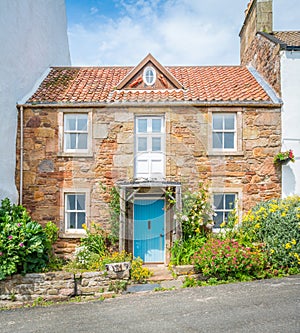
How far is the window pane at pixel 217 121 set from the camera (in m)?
A: 11.4

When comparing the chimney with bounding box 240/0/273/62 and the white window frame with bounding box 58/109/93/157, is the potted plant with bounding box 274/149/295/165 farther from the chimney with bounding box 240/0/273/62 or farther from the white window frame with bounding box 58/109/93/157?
the white window frame with bounding box 58/109/93/157

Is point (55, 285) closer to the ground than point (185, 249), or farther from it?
closer to the ground

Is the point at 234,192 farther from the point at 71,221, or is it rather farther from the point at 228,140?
the point at 71,221

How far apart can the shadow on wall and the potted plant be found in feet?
0.74

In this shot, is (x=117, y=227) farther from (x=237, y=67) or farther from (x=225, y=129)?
(x=237, y=67)

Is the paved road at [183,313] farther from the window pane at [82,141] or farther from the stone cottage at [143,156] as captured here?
the window pane at [82,141]

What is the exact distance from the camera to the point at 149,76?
40.0ft

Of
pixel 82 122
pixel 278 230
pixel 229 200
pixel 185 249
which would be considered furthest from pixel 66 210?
pixel 278 230

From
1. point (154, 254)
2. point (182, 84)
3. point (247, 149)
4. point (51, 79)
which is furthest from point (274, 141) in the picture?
point (51, 79)

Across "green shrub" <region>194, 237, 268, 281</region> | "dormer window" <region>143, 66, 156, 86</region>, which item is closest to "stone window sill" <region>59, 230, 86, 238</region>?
"green shrub" <region>194, 237, 268, 281</region>

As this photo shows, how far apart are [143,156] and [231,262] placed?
4.50m

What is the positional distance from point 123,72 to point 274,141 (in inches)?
266

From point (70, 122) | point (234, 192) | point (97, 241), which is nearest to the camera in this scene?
point (97, 241)

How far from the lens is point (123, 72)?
1402 centimetres
